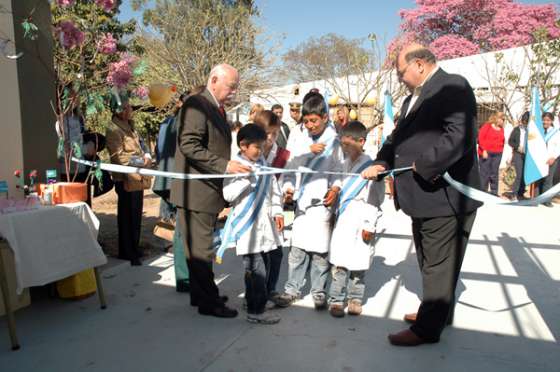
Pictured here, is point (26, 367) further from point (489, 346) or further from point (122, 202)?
point (489, 346)

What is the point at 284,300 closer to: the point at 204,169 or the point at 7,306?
the point at 204,169

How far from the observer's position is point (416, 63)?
289cm

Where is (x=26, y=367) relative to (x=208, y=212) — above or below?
below

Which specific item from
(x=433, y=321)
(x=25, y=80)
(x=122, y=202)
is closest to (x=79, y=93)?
(x=25, y=80)

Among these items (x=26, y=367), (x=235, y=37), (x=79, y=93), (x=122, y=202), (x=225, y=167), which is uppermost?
(x=235, y=37)

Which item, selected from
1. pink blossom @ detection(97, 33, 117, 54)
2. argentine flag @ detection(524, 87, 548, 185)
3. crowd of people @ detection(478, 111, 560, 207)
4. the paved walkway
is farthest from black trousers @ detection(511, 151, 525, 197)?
pink blossom @ detection(97, 33, 117, 54)

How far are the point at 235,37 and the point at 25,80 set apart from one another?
1239cm

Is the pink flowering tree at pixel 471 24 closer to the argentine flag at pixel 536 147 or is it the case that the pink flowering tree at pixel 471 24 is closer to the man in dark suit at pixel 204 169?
the argentine flag at pixel 536 147

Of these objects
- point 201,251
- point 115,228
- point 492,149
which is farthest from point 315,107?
point 492,149

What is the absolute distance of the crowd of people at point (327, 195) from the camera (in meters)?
2.86

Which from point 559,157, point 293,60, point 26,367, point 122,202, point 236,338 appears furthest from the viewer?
point 293,60

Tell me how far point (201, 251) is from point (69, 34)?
7.05 feet

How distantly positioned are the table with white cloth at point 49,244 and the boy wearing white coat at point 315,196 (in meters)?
1.61

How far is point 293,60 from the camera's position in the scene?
84.4ft
